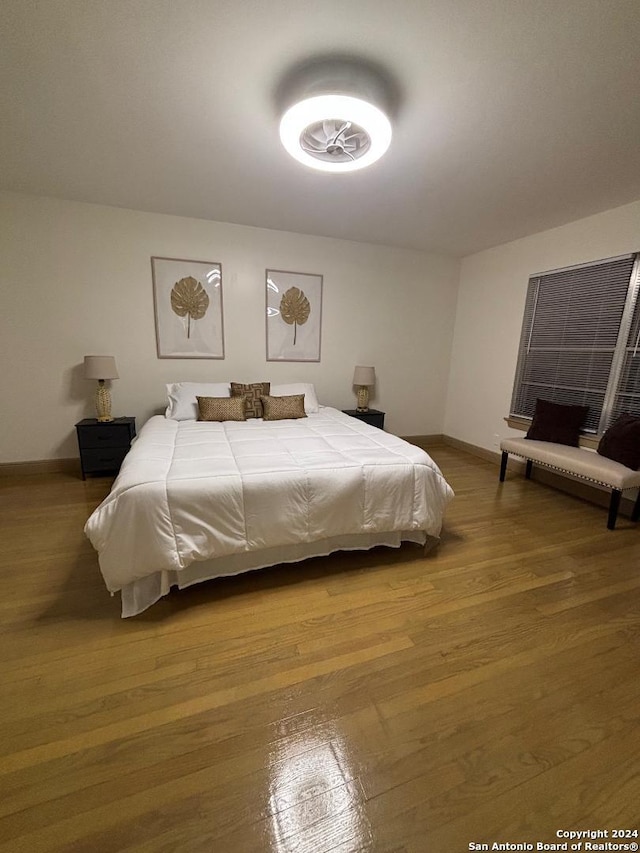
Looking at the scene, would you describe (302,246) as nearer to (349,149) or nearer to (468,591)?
(349,149)

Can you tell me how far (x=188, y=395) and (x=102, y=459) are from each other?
100 centimetres

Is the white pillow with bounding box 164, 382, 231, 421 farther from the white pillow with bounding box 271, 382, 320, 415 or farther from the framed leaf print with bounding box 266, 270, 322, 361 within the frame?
the framed leaf print with bounding box 266, 270, 322, 361

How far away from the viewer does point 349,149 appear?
1.93 meters

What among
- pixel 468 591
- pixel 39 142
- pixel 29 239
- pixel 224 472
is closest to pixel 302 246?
pixel 39 142

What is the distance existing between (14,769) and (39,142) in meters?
3.18

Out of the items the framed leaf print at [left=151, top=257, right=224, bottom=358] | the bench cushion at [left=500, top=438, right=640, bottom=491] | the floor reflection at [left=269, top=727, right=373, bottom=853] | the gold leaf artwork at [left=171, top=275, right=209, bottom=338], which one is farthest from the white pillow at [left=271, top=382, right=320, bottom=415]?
the floor reflection at [left=269, top=727, right=373, bottom=853]

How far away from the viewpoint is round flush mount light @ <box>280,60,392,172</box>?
1.55 metres

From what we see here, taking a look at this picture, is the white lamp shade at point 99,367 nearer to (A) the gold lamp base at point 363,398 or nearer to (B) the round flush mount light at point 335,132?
(B) the round flush mount light at point 335,132

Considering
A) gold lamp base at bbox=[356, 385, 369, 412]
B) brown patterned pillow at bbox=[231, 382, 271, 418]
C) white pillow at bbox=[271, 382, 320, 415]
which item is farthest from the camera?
gold lamp base at bbox=[356, 385, 369, 412]

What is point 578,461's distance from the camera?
2.75m

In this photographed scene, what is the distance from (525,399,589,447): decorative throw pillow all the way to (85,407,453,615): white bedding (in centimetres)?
180

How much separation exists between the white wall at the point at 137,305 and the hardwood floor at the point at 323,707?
173cm

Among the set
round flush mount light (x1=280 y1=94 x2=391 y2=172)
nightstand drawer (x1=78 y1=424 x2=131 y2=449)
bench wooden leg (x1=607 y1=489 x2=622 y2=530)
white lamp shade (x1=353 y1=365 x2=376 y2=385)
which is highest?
round flush mount light (x1=280 y1=94 x2=391 y2=172)

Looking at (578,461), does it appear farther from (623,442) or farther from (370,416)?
(370,416)
